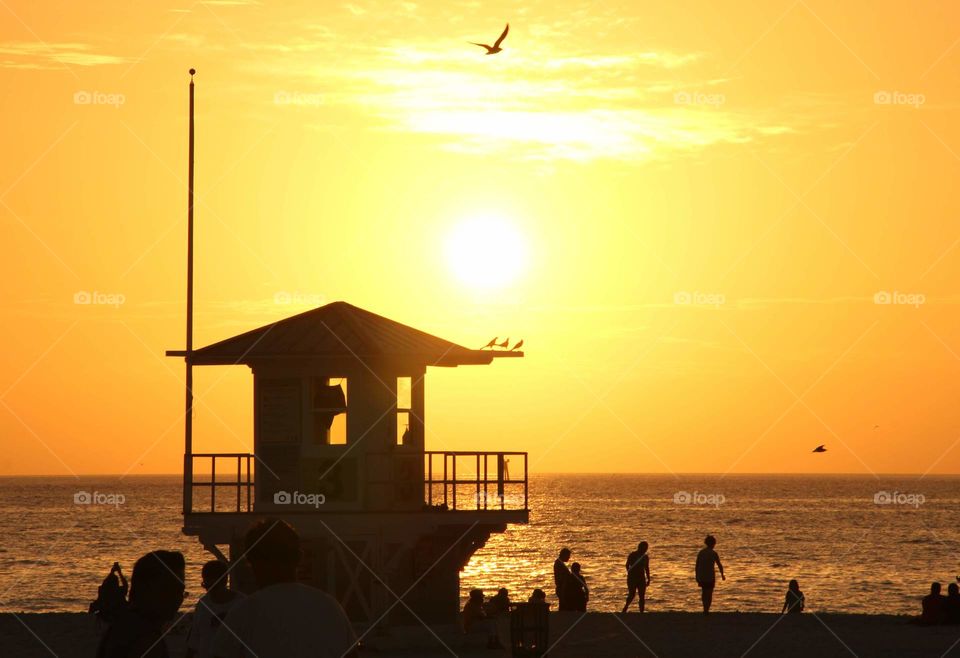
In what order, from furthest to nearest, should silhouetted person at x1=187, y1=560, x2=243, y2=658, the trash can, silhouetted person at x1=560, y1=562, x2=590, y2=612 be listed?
silhouetted person at x1=560, y1=562, x2=590, y2=612
the trash can
silhouetted person at x1=187, y1=560, x2=243, y2=658

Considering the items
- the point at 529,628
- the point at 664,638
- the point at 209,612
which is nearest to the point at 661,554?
the point at 664,638

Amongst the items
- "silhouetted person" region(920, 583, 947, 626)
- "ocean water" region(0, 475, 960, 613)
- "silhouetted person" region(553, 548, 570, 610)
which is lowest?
→ "ocean water" region(0, 475, 960, 613)

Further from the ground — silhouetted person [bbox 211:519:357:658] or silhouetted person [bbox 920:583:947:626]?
silhouetted person [bbox 211:519:357:658]

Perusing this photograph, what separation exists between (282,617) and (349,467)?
866 inches

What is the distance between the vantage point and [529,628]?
2611 centimetres

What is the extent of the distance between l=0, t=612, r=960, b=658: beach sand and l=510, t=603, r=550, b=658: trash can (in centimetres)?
165

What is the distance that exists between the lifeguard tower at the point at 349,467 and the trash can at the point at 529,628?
10.3ft

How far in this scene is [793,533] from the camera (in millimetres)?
138375

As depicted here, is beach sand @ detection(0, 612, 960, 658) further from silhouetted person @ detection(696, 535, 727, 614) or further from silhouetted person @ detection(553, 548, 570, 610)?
silhouetted person @ detection(553, 548, 570, 610)

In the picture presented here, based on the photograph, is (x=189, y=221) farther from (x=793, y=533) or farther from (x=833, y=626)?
(x=793, y=533)

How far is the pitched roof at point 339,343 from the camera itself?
2902cm

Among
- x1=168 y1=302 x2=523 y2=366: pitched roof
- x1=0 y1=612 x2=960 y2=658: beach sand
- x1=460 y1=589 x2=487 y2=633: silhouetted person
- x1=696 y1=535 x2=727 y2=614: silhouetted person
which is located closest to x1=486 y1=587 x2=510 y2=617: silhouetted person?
x1=0 y1=612 x2=960 y2=658: beach sand

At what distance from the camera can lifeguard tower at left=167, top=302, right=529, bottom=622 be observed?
28.9m

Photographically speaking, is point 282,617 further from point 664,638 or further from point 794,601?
point 794,601
